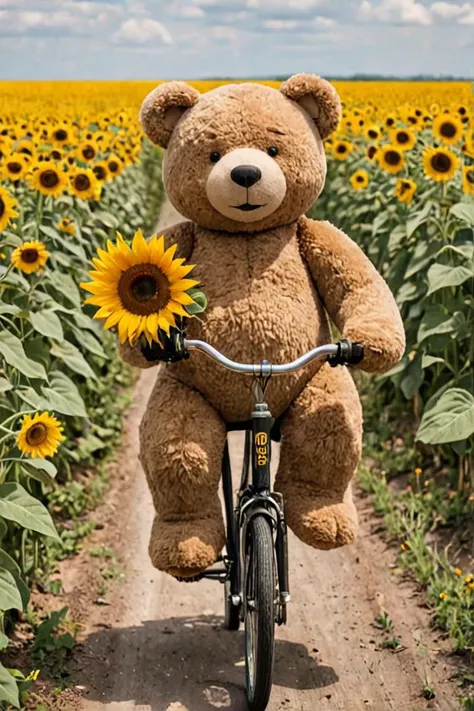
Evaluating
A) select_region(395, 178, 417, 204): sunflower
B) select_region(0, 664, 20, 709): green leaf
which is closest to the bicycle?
select_region(0, 664, 20, 709): green leaf

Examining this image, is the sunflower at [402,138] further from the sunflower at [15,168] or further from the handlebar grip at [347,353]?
the handlebar grip at [347,353]

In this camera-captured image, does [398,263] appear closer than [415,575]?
No

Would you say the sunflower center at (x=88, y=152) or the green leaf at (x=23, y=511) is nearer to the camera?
the green leaf at (x=23, y=511)

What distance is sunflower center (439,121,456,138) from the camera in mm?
6250

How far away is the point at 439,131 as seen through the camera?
6.29 metres

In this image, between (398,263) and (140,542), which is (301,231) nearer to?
(140,542)

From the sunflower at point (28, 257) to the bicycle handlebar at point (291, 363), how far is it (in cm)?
145

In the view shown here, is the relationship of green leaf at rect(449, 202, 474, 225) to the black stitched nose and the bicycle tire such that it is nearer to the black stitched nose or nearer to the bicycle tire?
the black stitched nose

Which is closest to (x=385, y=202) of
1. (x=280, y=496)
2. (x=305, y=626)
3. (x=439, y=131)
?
(x=439, y=131)

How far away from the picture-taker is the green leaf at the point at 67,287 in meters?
5.32

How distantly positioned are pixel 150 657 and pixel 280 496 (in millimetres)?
1019

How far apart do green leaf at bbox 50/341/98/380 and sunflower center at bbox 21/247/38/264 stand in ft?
2.22

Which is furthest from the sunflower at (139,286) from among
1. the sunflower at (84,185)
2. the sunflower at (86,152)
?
the sunflower at (86,152)

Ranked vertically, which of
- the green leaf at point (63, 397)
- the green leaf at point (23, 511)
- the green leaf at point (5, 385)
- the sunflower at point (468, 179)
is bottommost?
the green leaf at point (23, 511)
